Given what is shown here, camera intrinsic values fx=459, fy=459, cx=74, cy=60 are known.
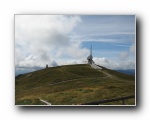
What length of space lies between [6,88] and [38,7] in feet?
3.63

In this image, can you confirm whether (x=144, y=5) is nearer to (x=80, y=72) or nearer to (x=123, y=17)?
(x=123, y=17)

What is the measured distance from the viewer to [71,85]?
583 cm

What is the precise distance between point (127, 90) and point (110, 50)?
550 millimetres

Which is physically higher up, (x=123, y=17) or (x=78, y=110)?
(x=123, y=17)

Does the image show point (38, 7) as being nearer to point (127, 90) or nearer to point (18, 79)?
point (18, 79)

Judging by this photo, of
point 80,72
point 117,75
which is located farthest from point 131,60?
point 80,72

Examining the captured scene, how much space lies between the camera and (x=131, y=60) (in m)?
5.77

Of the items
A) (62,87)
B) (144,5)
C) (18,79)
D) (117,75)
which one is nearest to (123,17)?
(144,5)

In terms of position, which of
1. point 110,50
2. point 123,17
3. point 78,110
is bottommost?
point 78,110

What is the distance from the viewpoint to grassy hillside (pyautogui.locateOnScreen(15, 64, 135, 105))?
5793 millimetres

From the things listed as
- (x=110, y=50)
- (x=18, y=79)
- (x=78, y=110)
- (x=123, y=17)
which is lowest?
(x=78, y=110)

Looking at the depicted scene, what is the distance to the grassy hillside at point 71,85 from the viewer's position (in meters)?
5.79

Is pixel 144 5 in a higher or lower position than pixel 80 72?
higher

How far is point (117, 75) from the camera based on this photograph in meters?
5.82
